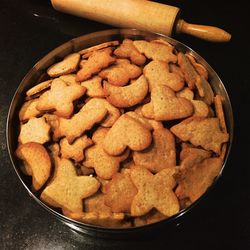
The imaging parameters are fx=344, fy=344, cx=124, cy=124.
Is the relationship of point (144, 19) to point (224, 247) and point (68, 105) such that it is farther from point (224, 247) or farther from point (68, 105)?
point (224, 247)

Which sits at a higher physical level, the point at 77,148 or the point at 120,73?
the point at 120,73

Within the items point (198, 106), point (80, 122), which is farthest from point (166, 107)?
point (80, 122)

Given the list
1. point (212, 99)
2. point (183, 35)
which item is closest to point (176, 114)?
point (212, 99)

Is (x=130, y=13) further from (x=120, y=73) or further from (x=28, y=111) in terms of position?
(x=28, y=111)

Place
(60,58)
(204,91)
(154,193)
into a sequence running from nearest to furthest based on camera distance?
(154,193) → (204,91) → (60,58)

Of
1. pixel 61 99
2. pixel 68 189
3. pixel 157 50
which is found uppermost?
pixel 157 50

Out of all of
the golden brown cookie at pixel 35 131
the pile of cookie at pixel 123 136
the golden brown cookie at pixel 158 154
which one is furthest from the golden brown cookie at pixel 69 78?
the golden brown cookie at pixel 158 154

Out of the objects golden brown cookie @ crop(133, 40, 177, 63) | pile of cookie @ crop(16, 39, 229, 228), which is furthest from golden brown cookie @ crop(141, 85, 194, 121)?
golden brown cookie @ crop(133, 40, 177, 63)
